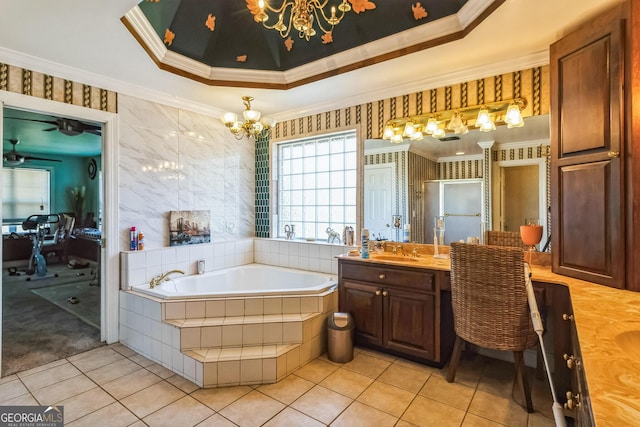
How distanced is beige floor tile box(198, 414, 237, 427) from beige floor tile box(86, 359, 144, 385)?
0.99 metres

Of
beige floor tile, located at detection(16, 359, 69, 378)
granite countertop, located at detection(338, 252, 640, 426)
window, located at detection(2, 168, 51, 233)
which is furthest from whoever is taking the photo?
window, located at detection(2, 168, 51, 233)

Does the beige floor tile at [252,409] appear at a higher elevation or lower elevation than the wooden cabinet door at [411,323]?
lower

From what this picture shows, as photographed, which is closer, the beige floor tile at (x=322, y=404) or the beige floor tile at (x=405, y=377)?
the beige floor tile at (x=322, y=404)

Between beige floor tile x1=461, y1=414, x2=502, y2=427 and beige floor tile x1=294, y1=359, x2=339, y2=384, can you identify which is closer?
beige floor tile x1=461, y1=414, x2=502, y2=427

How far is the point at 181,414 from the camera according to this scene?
1.95 m

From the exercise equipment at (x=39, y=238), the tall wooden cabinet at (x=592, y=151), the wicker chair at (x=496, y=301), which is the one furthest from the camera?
the exercise equipment at (x=39, y=238)

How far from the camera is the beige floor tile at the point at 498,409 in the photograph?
1.90m

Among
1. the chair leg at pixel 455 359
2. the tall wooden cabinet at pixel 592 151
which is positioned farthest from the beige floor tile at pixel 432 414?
the tall wooden cabinet at pixel 592 151

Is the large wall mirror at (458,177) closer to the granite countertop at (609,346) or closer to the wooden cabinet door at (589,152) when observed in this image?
the wooden cabinet door at (589,152)

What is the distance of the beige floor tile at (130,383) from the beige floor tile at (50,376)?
1.31ft

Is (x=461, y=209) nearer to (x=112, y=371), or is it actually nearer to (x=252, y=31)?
(x=252, y=31)

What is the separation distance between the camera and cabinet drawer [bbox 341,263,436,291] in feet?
8.02

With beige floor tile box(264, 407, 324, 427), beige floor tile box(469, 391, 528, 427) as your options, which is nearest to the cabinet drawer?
beige floor tile box(469, 391, 528, 427)

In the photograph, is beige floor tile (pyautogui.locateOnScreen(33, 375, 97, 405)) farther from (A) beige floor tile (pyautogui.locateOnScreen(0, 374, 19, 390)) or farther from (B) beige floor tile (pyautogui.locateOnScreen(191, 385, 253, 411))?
(B) beige floor tile (pyautogui.locateOnScreen(191, 385, 253, 411))
